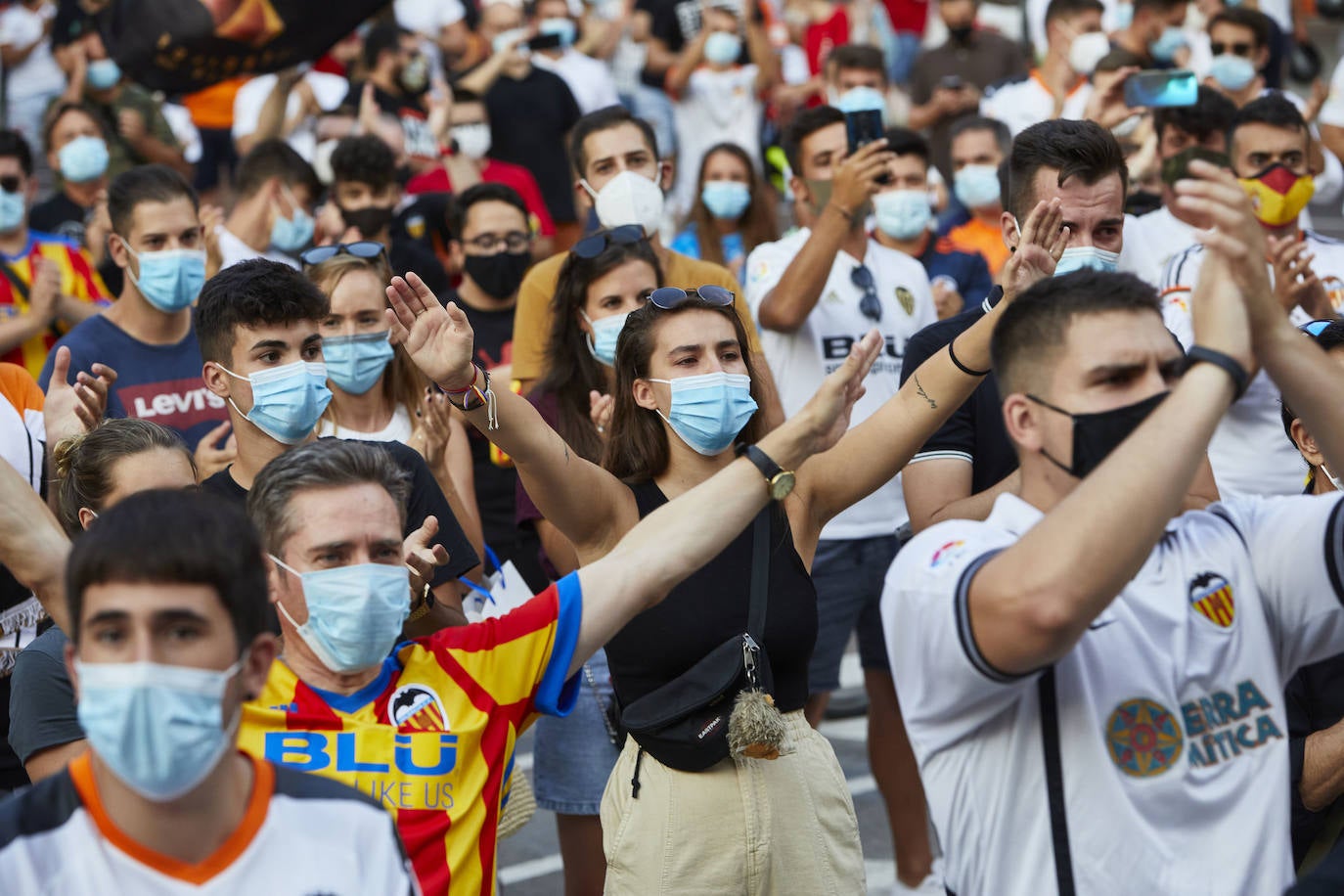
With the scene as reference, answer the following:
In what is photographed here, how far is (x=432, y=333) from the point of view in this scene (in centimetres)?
397

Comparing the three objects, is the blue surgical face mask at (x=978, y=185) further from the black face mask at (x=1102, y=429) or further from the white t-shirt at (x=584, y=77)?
the black face mask at (x=1102, y=429)

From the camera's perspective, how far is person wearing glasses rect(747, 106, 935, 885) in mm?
6117

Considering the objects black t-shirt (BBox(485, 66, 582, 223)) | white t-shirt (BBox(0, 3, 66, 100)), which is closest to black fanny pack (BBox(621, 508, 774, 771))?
black t-shirt (BBox(485, 66, 582, 223))

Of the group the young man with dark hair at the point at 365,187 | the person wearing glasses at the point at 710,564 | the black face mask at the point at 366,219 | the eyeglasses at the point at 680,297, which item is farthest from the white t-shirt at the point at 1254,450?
the black face mask at the point at 366,219

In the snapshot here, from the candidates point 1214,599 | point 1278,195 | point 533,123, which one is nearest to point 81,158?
point 533,123

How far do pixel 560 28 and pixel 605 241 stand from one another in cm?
737

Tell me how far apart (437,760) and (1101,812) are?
1.28 metres

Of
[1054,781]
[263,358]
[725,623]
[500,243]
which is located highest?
[500,243]

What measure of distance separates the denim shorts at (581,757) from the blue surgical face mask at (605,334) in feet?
3.30

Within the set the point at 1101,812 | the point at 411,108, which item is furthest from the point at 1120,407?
the point at 411,108

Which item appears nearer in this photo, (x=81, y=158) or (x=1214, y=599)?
(x=1214, y=599)

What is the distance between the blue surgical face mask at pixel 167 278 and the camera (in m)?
6.25

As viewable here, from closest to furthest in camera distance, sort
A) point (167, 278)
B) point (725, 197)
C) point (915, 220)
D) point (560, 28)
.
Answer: point (167, 278)
point (915, 220)
point (725, 197)
point (560, 28)

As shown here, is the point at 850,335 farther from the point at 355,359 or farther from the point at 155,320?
the point at 155,320
